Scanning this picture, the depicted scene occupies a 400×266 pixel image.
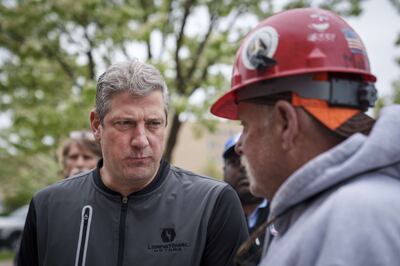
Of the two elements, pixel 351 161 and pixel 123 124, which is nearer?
pixel 351 161

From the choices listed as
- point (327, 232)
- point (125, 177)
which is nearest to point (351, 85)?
point (327, 232)

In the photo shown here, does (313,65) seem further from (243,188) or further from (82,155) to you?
(82,155)

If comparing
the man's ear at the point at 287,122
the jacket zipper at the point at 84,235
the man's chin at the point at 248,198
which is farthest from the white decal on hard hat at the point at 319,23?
the man's chin at the point at 248,198

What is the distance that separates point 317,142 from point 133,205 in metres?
1.26

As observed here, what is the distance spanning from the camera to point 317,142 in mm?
1545

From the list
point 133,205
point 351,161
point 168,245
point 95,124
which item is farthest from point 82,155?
point 351,161

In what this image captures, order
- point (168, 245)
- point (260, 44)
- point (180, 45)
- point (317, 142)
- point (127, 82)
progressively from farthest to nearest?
point (180, 45) → point (127, 82) → point (168, 245) → point (260, 44) → point (317, 142)

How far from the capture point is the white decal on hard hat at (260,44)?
5.40 ft

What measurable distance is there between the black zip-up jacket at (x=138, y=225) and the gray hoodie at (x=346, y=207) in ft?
3.30

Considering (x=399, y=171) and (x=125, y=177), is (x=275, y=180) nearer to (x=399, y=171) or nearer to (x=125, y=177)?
(x=399, y=171)

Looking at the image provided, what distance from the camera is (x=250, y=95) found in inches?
66.7

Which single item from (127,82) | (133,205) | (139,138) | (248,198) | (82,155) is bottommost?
(248,198)

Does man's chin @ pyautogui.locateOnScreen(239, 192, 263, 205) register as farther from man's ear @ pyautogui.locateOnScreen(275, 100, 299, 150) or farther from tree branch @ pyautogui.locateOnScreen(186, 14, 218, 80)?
tree branch @ pyautogui.locateOnScreen(186, 14, 218, 80)

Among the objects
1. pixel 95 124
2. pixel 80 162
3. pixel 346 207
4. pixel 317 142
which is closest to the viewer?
pixel 346 207
